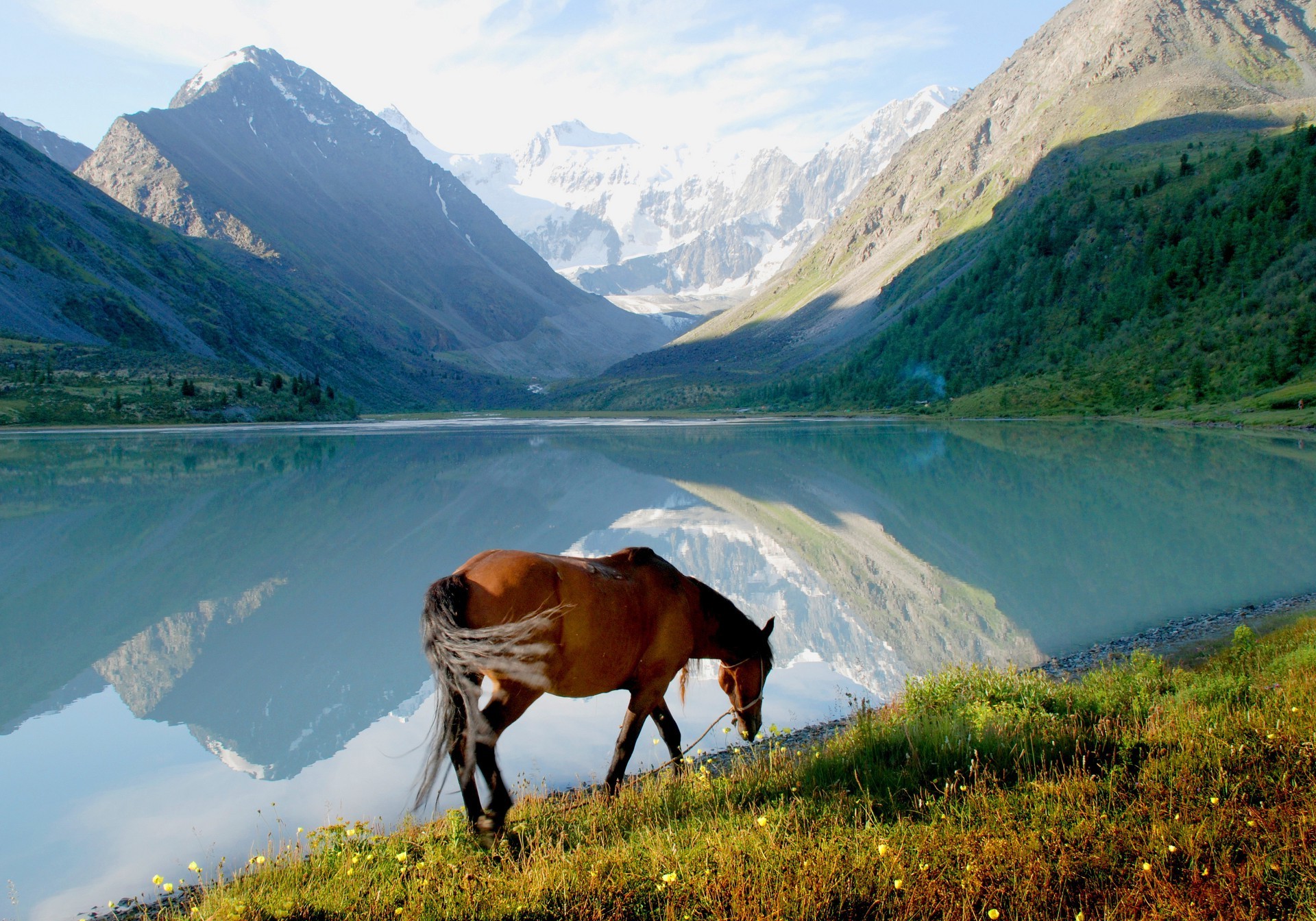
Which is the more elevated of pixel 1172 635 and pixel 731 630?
pixel 731 630

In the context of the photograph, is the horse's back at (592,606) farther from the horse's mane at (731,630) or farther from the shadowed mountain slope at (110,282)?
the shadowed mountain slope at (110,282)

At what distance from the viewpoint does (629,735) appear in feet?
22.4

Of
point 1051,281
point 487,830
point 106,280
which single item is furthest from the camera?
point 106,280

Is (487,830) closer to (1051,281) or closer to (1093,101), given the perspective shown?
(1051,281)

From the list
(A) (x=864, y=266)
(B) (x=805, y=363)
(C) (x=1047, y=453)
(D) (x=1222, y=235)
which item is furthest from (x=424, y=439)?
(A) (x=864, y=266)

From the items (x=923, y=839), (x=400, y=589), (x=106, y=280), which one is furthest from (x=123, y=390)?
(x=923, y=839)

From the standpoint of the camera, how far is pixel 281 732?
35.2ft

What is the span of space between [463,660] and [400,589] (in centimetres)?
1363

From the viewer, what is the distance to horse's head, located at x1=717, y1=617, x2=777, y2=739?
809 centimetres

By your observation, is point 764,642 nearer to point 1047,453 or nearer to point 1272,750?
point 1272,750

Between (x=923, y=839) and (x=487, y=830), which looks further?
(x=487, y=830)

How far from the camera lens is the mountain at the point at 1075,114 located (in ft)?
449

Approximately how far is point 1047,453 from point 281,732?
4414cm

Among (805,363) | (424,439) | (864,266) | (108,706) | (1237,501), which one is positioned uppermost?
(864,266)
